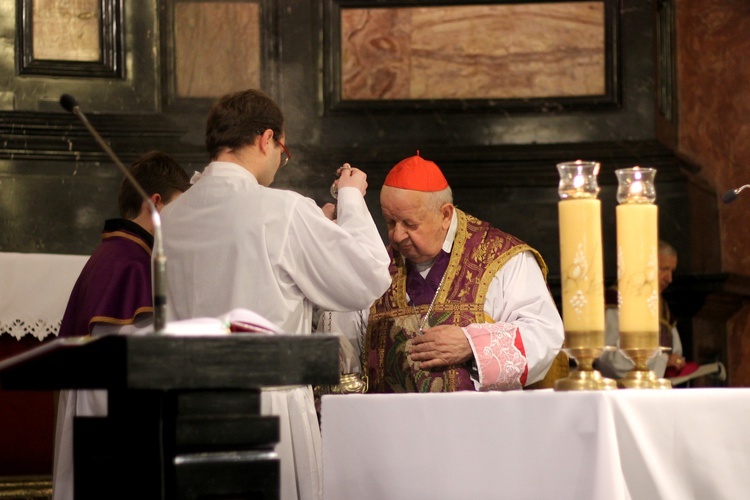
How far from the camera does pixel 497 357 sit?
4.02m

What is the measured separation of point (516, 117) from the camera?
273 inches

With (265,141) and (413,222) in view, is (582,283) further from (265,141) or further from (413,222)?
(413,222)

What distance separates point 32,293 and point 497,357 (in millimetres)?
2160

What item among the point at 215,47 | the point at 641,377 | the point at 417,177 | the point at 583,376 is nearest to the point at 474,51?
the point at 215,47

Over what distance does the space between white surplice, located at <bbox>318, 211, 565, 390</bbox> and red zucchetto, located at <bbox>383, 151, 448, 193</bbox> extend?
166 mm

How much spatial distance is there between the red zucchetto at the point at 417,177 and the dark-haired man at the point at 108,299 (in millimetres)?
902

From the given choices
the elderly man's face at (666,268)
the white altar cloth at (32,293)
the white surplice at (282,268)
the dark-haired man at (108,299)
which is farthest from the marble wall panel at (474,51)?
the white surplice at (282,268)

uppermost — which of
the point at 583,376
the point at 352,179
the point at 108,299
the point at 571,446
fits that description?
the point at 352,179

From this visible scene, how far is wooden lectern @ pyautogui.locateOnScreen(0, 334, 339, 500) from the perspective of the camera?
Answer: 2303 millimetres

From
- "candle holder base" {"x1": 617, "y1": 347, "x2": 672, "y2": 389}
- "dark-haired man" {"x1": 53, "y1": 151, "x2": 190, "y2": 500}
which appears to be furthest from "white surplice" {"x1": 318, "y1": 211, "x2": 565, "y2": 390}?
"candle holder base" {"x1": 617, "y1": 347, "x2": 672, "y2": 389}

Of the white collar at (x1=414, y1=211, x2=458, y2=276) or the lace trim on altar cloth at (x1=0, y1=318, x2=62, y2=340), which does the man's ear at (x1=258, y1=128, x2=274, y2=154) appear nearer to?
the white collar at (x1=414, y1=211, x2=458, y2=276)

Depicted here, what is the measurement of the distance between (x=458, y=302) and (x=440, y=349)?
49 cm

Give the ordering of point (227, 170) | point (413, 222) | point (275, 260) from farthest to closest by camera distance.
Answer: point (413, 222) → point (227, 170) → point (275, 260)

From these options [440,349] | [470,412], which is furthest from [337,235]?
[470,412]
